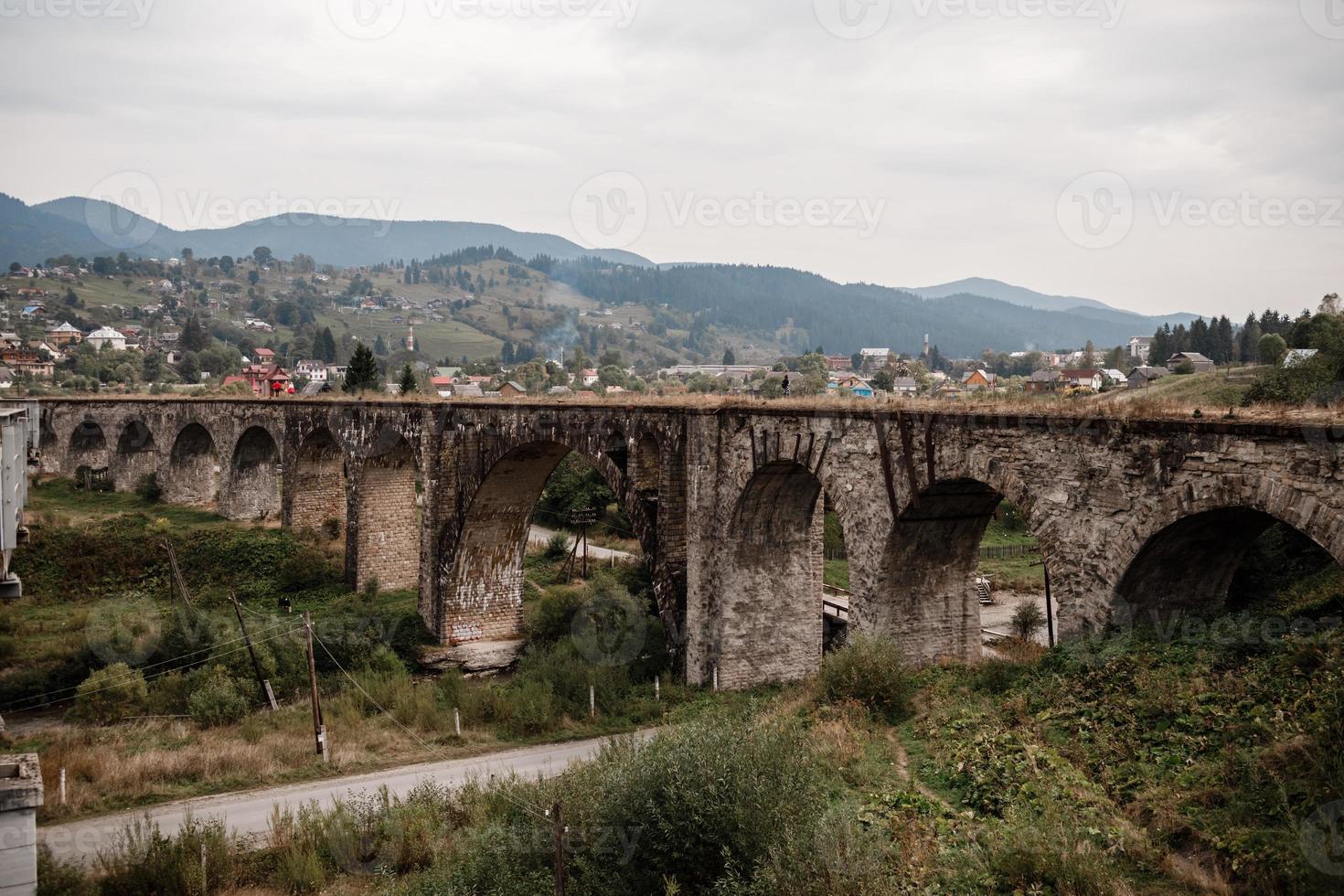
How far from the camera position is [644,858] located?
10516mm

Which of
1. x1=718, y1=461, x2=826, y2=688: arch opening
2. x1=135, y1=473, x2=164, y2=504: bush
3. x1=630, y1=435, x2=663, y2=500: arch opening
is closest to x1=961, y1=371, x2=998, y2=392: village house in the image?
x1=718, y1=461, x2=826, y2=688: arch opening

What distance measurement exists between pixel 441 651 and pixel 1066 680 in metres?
20.1

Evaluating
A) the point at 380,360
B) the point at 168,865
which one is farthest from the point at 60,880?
the point at 380,360

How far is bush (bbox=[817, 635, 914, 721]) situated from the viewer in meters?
15.1

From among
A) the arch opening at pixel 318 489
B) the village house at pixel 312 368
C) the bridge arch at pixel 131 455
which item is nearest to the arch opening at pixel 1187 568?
the arch opening at pixel 318 489

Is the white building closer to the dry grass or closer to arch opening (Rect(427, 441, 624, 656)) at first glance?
arch opening (Rect(427, 441, 624, 656))

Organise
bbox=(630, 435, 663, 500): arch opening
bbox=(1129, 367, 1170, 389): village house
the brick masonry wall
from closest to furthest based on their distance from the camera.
A: bbox=(630, 435, 663, 500): arch opening → the brick masonry wall → bbox=(1129, 367, 1170, 389): village house

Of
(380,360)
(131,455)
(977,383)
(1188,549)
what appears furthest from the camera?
→ (380,360)

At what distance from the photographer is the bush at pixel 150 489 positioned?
4653 cm

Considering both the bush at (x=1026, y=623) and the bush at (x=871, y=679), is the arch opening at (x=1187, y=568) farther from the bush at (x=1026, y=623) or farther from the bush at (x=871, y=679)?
the bush at (x=1026, y=623)

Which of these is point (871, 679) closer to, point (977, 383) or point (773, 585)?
point (773, 585)

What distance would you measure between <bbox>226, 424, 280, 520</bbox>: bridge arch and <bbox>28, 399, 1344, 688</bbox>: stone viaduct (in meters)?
0.11

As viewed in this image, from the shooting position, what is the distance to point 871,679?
15.1 metres

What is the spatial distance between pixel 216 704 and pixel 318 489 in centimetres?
1732
